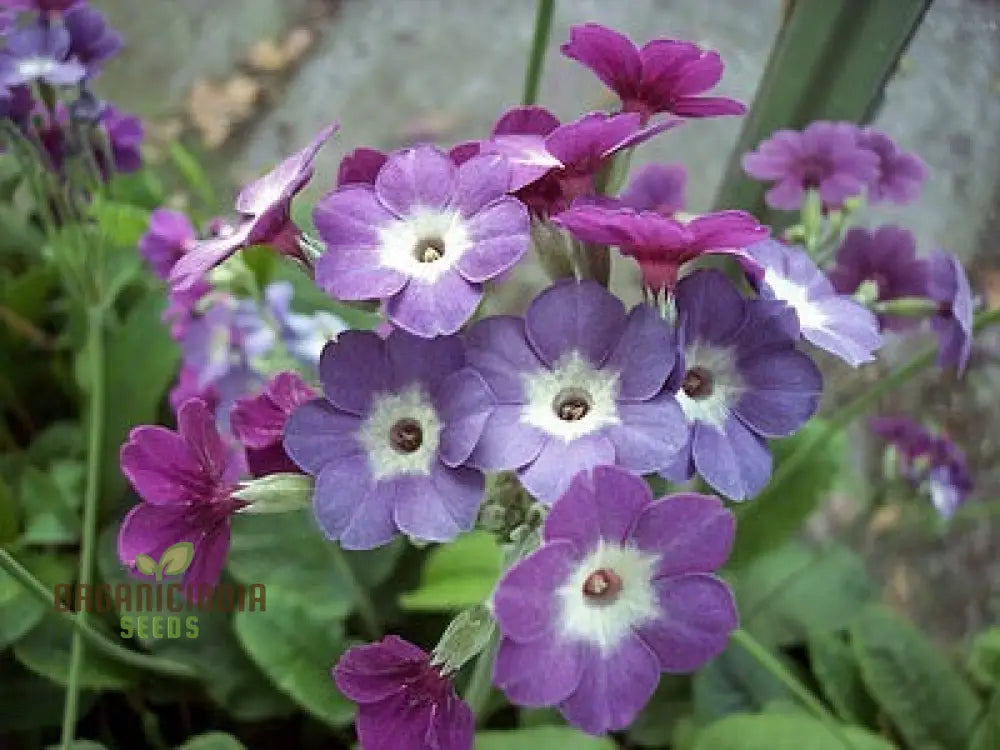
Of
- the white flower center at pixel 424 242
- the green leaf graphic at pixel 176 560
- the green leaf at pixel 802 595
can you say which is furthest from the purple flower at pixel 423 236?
the green leaf at pixel 802 595

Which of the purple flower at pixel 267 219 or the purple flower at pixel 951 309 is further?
the purple flower at pixel 951 309

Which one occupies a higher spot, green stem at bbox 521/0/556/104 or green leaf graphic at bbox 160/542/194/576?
green stem at bbox 521/0/556/104

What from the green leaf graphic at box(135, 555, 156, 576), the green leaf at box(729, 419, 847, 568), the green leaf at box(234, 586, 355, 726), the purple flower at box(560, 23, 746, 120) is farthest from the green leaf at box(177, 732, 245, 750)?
the purple flower at box(560, 23, 746, 120)

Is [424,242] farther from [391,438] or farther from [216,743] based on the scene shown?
[216,743]

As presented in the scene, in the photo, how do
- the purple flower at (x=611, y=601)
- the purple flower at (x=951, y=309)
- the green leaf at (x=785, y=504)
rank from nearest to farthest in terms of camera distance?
the purple flower at (x=611, y=601) → the purple flower at (x=951, y=309) → the green leaf at (x=785, y=504)

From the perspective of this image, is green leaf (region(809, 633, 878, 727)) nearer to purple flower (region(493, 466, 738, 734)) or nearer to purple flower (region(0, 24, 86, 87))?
purple flower (region(493, 466, 738, 734))

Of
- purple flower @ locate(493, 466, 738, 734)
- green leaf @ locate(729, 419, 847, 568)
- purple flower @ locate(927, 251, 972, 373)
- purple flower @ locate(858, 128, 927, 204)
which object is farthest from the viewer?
green leaf @ locate(729, 419, 847, 568)

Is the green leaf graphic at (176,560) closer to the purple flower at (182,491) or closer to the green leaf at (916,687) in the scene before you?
the purple flower at (182,491)
